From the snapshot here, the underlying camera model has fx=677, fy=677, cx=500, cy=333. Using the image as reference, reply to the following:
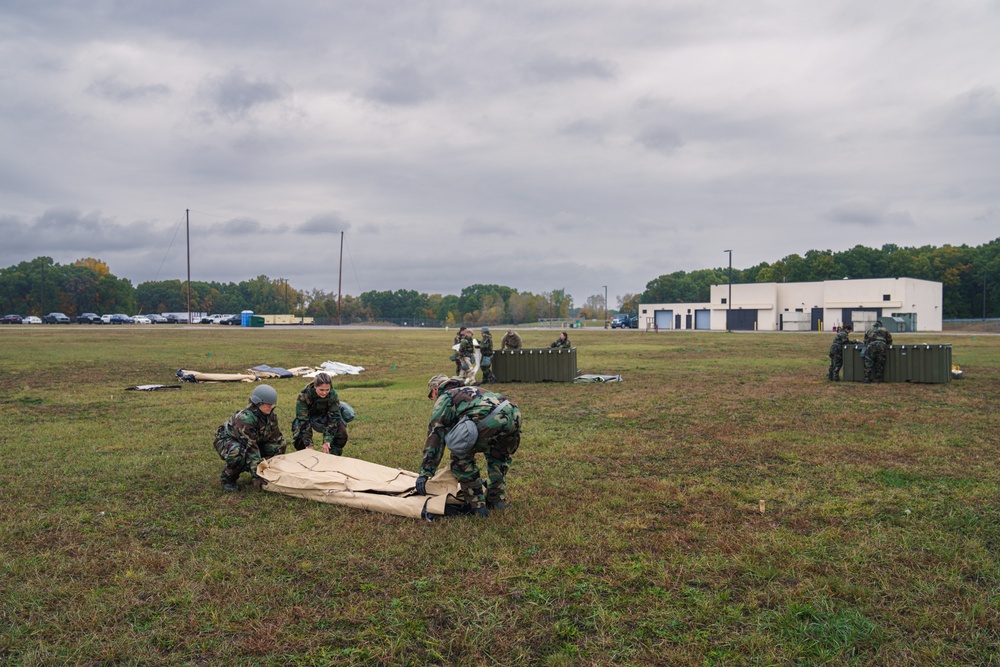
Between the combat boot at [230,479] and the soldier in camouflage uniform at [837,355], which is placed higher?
the soldier in camouflage uniform at [837,355]

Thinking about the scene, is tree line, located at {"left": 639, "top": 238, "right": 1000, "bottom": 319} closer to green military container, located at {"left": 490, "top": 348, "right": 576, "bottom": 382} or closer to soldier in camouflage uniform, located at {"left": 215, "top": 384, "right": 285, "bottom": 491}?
green military container, located at {"left": 490, "top": 348, "right": 576, "bottom": 382}

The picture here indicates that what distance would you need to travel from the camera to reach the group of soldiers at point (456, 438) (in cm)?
665

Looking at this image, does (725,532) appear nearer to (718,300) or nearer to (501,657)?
(501,657)

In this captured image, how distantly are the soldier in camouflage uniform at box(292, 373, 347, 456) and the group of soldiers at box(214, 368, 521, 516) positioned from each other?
0.35 metres

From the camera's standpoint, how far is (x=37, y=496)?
762 cm

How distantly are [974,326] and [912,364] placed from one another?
2689 inches

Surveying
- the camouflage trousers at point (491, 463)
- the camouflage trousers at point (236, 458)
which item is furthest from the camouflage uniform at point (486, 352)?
the camouflage trousers at point (491, 463)

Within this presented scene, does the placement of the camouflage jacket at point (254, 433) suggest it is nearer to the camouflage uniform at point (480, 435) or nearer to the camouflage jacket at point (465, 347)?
the camouflage uniform at point (480, 435)

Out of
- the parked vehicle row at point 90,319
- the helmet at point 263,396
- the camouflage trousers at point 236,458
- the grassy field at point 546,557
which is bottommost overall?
the grassy field at point 546,557

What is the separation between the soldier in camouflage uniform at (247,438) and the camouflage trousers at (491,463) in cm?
247

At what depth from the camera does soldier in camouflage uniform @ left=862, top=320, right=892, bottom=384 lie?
19062 mm

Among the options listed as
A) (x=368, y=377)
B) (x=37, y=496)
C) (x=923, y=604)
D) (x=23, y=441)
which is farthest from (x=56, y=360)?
(x=923, y=604)

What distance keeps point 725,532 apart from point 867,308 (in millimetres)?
75403

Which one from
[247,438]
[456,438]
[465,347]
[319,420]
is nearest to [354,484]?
[247,438]
